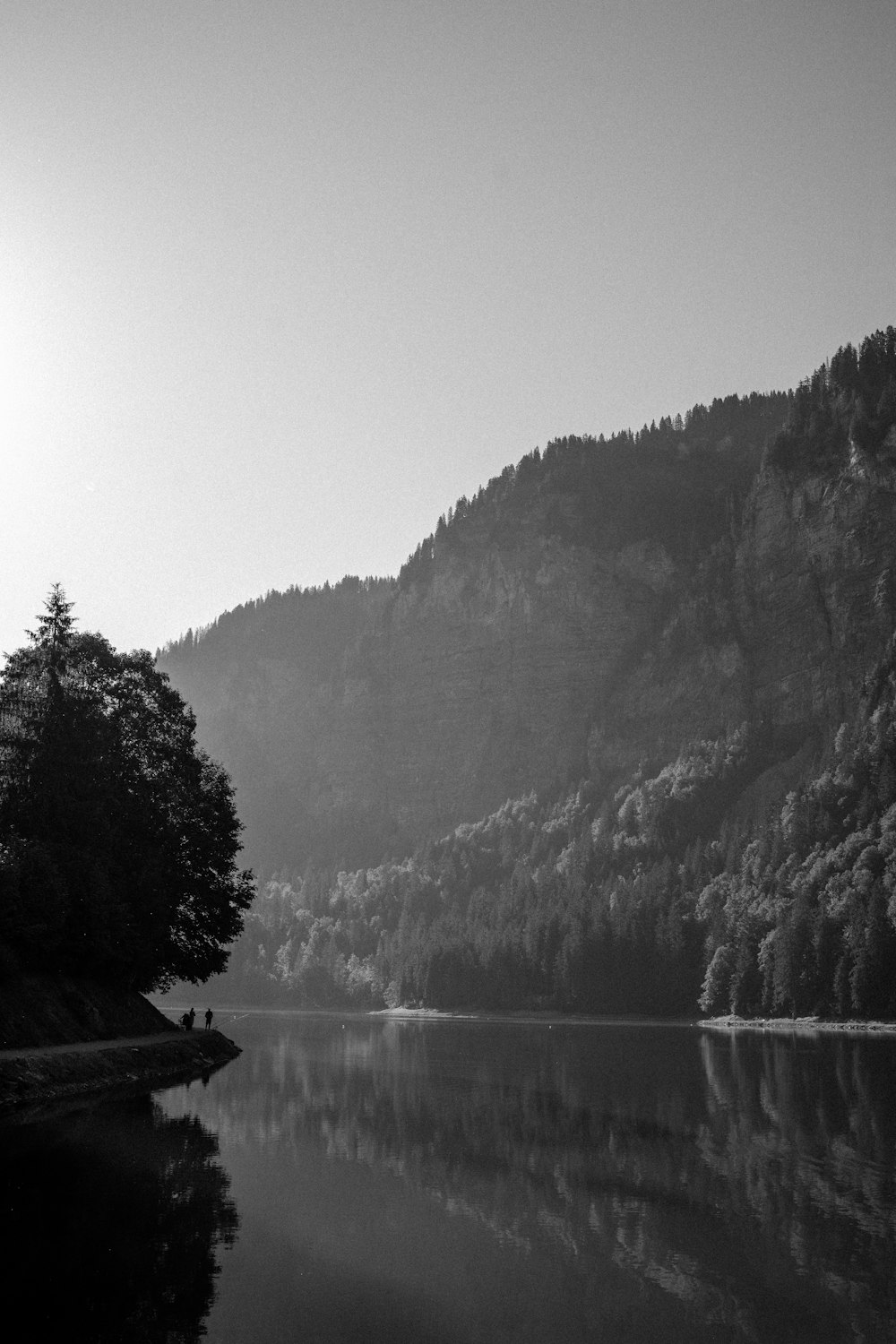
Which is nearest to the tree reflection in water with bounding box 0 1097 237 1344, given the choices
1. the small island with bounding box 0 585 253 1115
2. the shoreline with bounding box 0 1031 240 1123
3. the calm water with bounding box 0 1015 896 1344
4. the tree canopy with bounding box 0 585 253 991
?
the calm water with bounding box 0 1015 896 1344

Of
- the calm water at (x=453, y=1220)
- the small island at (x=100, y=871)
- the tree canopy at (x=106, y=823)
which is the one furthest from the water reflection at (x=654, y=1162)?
the tree canopy at (x=106, y=823)

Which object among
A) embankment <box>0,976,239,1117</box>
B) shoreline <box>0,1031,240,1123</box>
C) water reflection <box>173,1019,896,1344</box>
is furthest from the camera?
embankment <box>0,976,239,1117</box>

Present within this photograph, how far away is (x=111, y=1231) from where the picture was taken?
858 inches

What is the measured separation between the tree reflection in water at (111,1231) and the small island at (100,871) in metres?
11.3

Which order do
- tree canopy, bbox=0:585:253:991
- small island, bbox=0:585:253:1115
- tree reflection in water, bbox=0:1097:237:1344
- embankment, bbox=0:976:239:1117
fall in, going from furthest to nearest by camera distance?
tree canopy, bbox=0:585:253:991 < small island, bbox=0:585:253:1115 < embankment, bbox=0:976:239:1117 < tree reflection in water, bbox=0:1097:237:1344

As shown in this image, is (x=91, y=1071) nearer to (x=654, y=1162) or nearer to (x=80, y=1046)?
(x=80, y=1046)

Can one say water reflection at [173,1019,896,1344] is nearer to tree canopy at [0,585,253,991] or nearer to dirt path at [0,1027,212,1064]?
dirt path at [0,1027,212,1064]

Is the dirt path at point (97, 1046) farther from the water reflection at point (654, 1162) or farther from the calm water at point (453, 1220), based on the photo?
the calm water at point (453, 1220)

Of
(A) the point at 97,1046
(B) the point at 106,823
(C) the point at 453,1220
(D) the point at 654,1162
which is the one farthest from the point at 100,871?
(C) the point at 453,1220

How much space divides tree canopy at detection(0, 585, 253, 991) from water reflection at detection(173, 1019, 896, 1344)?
925cm

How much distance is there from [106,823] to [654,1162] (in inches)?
1653

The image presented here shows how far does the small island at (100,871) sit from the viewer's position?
173 feet

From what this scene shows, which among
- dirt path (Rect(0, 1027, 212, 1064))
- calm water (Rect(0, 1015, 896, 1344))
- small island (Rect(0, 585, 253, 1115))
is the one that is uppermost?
small island (Rect(0, 585, 253, 1115))

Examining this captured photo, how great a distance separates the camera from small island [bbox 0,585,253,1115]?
5288 centimetres
